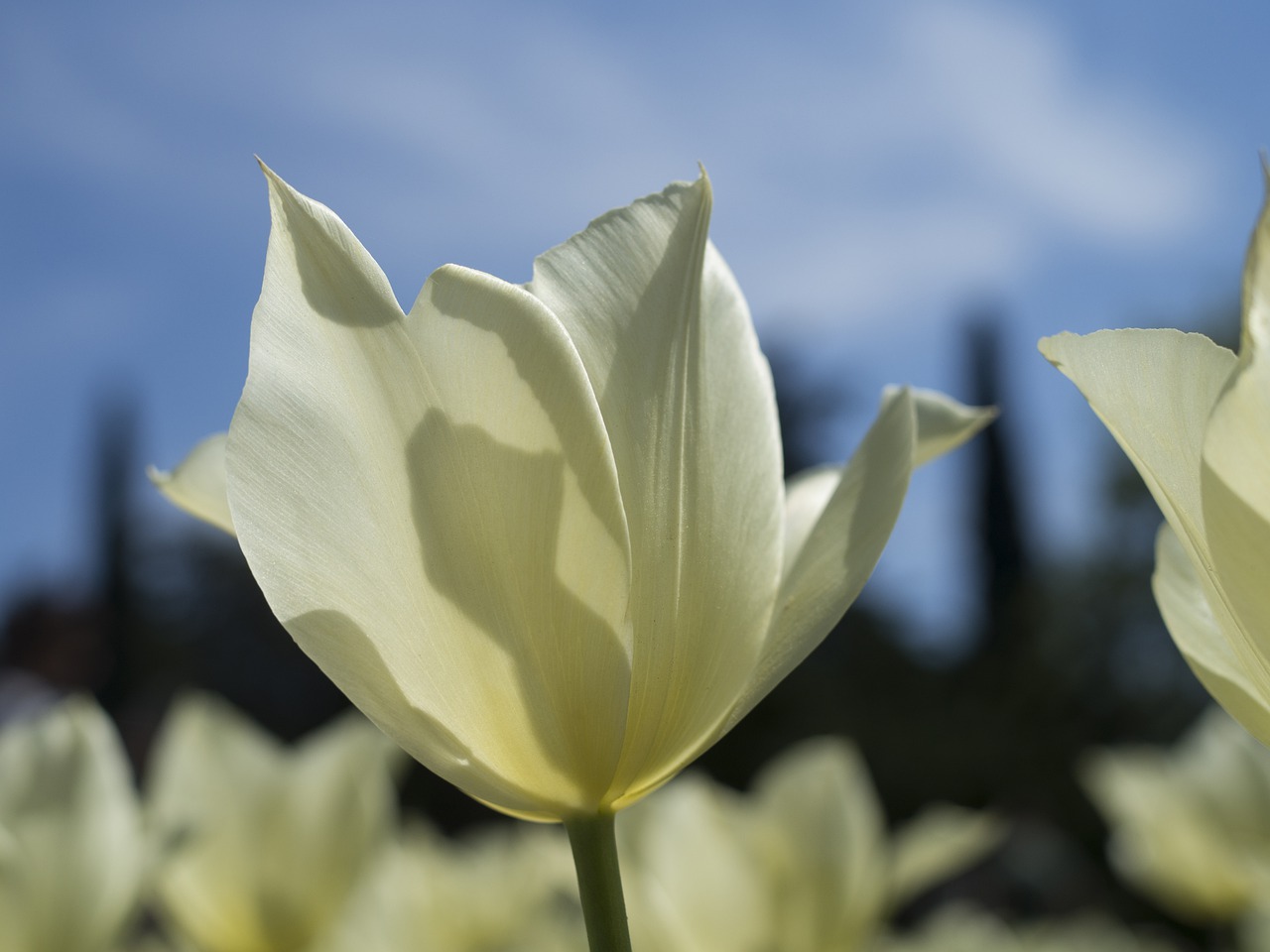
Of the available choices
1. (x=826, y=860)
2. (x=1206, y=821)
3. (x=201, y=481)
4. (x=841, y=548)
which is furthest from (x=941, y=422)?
(x=1206, y=821)

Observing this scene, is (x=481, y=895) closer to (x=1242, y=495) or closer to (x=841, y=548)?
(x=841, y=548)

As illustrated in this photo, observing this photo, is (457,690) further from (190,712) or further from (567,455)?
(190,712)

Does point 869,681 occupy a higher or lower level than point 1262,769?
lower

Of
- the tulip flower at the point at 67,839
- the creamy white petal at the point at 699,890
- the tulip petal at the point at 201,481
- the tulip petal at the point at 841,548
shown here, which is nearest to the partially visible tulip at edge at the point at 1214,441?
the tulip petal at the point at 841,548

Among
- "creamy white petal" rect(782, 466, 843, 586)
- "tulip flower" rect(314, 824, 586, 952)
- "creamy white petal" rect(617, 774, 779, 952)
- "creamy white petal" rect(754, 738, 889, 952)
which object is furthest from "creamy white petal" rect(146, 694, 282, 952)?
"creamy white petal" rect(782, 466, 843, 586)

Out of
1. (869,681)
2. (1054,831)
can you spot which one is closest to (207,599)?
(869,681)

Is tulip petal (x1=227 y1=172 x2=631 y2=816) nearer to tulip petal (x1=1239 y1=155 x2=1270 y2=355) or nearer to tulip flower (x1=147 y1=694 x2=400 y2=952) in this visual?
tulip petal (x1=1239 y1=155 x2=1270 y2=355)

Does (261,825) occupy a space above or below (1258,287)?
below
